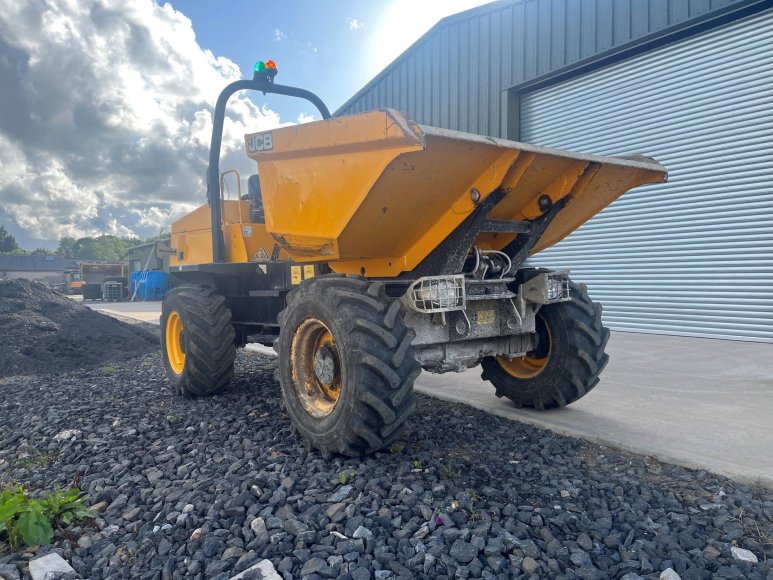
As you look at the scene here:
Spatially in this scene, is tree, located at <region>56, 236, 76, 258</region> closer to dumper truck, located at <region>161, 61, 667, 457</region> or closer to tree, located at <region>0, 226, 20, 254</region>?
tree, located at <region>0, 226, 20, 254</region>

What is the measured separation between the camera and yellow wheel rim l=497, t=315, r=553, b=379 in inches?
184

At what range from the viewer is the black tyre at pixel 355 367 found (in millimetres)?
3232

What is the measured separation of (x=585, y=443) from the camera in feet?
13.0

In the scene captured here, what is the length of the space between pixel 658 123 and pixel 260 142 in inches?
313

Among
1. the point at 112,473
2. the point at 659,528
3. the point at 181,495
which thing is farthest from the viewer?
the point at 112,473

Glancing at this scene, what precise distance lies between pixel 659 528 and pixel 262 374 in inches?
198

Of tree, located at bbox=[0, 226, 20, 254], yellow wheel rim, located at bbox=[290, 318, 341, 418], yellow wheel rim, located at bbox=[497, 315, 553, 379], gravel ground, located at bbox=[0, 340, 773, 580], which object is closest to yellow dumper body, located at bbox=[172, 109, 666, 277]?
yellow wheel rim, located at bbox=[290, 318, 341, 418]

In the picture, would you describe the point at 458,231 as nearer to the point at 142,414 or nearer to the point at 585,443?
the point at 585,443

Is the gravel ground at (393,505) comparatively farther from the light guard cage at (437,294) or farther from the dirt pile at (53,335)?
the dirt pile at (53,335)

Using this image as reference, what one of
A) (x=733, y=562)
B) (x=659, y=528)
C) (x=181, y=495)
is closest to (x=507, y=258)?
(x=659, y=528)

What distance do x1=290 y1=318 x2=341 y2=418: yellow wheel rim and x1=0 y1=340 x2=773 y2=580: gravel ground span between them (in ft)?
1.23

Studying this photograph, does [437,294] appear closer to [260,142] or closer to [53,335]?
[260,142]

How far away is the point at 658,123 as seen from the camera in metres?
9.39

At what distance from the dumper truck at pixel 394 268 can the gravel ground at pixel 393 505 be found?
Result: 44 cm
